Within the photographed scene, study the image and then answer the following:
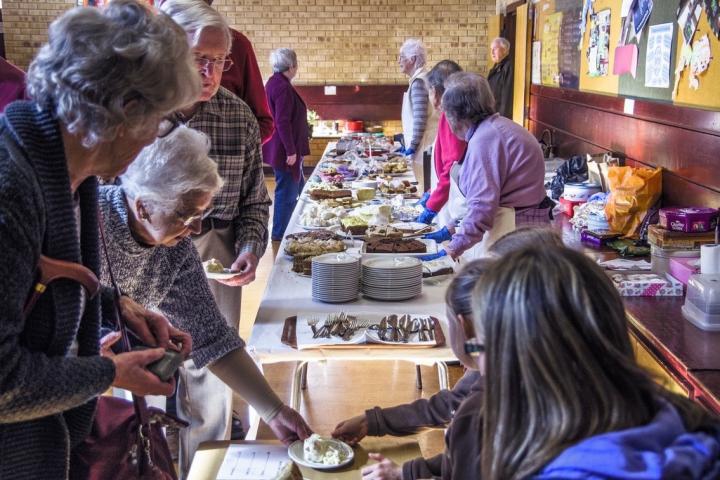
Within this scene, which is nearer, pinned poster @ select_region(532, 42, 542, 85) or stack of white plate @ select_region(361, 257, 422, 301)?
stack of white plate @ select_region(361, 257, 422, 301)

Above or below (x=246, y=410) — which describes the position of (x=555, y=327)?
above

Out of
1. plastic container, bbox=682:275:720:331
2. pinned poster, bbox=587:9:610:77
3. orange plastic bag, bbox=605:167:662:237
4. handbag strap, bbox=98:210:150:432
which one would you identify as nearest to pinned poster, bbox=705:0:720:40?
orange plastic bag, bbox=605:167:662:237

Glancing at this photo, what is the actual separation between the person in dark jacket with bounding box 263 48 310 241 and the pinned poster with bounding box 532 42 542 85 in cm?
242

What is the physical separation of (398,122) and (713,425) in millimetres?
11549

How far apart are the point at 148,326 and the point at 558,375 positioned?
1.05m

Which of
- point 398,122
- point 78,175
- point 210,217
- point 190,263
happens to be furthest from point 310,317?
point 398,122

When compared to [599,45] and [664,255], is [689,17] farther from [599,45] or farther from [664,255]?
[599,45]

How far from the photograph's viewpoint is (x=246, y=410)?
3.89 m

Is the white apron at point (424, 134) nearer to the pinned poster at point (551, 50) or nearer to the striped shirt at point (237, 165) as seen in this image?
the pinned poster at point (551, 50)

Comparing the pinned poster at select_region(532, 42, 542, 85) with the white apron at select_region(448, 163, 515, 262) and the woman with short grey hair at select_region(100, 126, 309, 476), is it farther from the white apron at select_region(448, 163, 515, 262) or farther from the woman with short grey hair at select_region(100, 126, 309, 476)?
the woman with short grey hair at select_region(100, 126, 309, 476)

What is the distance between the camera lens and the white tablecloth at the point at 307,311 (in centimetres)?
239

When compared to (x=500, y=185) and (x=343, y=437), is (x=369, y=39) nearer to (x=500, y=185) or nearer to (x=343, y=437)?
(x=500, y=185)

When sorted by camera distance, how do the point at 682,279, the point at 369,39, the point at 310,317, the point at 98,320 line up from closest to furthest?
the point at 98,320 < the point at 310,317 < the point at 682,279 < the point at 369,39

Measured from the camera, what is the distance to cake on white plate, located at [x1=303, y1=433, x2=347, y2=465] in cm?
186
